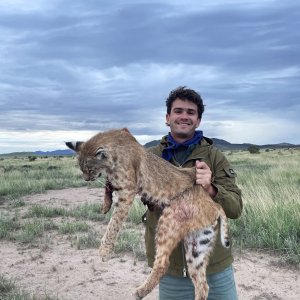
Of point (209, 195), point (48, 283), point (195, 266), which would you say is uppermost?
point (209, 195)

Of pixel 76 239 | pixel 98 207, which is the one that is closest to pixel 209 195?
pixel 76 239

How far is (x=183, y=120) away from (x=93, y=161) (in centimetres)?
114

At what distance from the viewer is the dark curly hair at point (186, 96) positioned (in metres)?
4.41

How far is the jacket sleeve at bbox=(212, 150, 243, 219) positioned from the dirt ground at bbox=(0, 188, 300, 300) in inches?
151

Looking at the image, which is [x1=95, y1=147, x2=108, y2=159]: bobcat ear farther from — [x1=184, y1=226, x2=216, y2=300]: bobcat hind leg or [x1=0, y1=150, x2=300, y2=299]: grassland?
[x1=0, y1=150, x2=300, y2=299]: grassland

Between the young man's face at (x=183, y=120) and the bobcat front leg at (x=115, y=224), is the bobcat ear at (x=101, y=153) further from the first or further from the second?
the young man's face at (x=183, y=120)

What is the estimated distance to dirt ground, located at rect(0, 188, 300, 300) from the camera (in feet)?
25.3

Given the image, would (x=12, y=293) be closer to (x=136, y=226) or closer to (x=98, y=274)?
(x=98, y=274)

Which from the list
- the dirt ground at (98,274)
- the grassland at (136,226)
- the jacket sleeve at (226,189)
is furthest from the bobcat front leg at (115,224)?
the grassland at (136,226)

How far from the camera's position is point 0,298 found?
698 cm

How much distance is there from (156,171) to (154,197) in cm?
24

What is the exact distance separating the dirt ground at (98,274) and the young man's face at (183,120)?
4.15 m

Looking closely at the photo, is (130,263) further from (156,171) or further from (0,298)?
(156,171)

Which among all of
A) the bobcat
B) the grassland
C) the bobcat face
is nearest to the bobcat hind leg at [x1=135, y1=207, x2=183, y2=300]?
the bobcat
